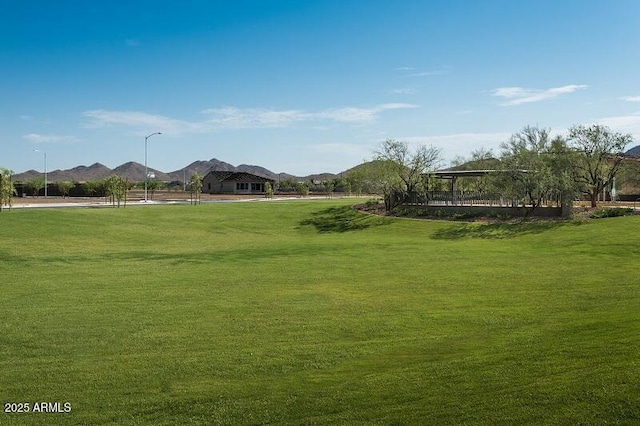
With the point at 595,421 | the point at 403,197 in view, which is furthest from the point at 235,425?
the point at 403,197

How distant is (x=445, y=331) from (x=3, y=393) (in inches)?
267

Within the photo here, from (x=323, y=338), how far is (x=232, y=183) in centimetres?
10292

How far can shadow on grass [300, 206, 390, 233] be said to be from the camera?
3703cm

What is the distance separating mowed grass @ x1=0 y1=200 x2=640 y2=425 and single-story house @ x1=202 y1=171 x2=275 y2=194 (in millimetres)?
89455

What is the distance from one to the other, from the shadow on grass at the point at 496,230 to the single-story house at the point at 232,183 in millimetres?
80864

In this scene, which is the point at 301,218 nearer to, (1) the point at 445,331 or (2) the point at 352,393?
(1) the point at 445,331

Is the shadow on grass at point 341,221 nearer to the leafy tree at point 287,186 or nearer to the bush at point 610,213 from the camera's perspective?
the bush at point 610,213

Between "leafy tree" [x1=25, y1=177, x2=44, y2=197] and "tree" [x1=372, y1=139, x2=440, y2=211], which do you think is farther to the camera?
"leafy tree" [x1=25, y1=177, x2=44, y2=197]

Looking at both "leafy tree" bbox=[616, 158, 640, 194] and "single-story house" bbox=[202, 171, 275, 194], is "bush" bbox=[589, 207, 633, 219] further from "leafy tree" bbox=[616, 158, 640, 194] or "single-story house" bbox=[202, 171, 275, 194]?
"single-story house" bbox=[202, 171, 275, 194]

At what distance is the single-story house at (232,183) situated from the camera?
110250 millimetres

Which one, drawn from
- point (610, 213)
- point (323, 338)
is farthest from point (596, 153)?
point (323, 338)

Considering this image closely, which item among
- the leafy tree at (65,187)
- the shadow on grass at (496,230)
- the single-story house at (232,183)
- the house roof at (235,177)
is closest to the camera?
the shadow on grass at (496,230)

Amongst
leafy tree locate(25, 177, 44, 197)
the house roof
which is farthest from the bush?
leafy tree locate(25, 177, 44, 197)

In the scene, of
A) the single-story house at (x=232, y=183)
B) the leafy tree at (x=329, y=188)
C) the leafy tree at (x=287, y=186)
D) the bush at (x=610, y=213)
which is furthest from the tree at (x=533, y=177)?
the leafy tree at (x=287, y=186)
